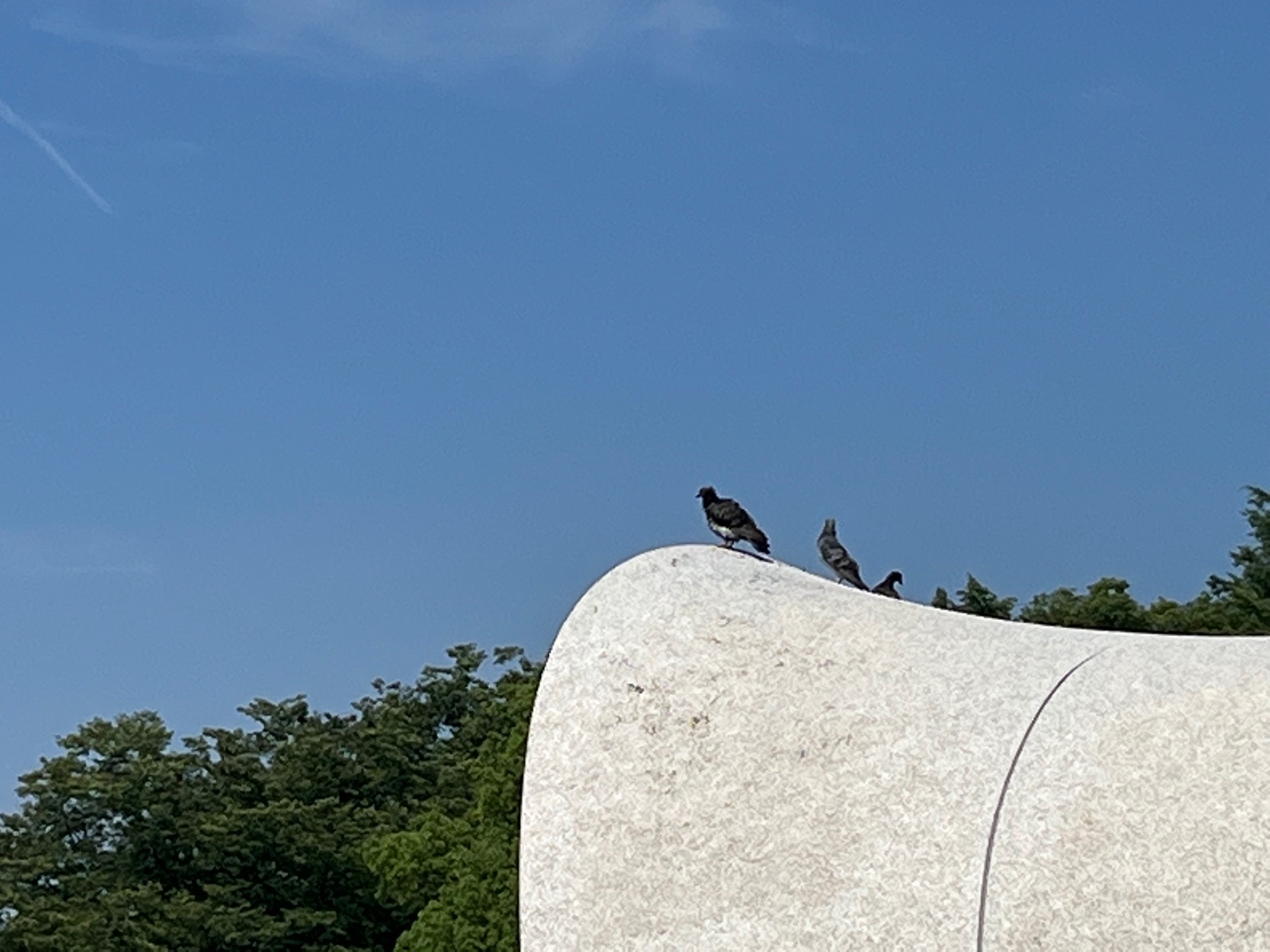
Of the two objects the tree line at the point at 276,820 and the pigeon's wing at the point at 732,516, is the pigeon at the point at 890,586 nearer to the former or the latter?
the pigeon's wing at the point at 732,516

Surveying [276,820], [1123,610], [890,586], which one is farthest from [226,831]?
[890,586]

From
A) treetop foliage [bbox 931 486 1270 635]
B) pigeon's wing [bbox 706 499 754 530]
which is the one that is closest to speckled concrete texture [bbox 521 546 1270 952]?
pigeon's wing [bbox 706 499 754 530]

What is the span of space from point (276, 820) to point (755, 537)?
1787 cm

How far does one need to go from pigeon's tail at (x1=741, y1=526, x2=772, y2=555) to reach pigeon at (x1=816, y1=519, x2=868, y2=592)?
0.54m

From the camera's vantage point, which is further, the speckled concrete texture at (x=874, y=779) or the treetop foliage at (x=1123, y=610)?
the treetop foliage at (x=1123, y=610)

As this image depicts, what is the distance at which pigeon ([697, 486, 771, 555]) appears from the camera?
862cm

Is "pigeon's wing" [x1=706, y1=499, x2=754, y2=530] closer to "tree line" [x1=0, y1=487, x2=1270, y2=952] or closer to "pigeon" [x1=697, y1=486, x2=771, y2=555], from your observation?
"pigeon" [x1=697, y1=486, x2=771, y2=555]

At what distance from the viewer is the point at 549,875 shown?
734 centimetres

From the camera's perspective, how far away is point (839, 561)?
9.09m

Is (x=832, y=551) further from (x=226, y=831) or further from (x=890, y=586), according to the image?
(x=226, y=831)

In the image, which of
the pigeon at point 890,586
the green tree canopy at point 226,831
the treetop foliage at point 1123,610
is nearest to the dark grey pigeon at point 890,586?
the pigeon at point 890,586

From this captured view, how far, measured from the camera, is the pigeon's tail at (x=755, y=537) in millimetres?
8617

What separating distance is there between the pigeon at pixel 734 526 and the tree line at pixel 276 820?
12.3 meters

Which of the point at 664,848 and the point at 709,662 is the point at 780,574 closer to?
the point at 709,662
